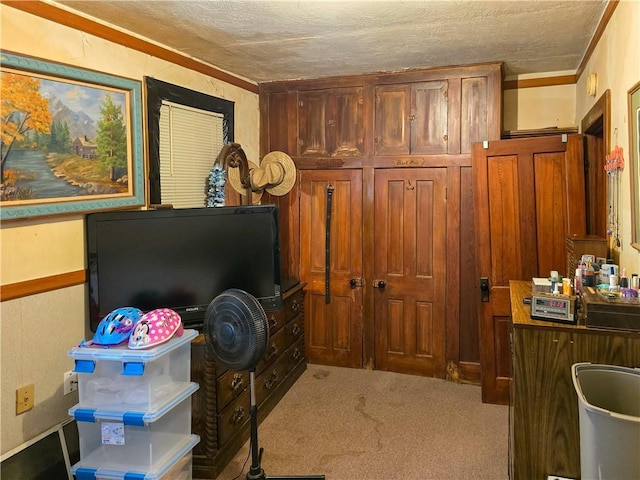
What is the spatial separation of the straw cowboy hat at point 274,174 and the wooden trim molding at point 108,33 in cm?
69

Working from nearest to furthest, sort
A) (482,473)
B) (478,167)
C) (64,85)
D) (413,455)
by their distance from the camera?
1. (64,85)
2. (482,473)
3. (413,455)
4. (478,167)

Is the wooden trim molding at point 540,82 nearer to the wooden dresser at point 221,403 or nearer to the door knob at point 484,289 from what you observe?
the door knob at point 484,289

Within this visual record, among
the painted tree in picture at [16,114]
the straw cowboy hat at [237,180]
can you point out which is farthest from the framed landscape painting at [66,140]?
the straw cowboy hat at [237,180]

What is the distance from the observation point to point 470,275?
3.69m

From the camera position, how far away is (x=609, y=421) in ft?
4.62

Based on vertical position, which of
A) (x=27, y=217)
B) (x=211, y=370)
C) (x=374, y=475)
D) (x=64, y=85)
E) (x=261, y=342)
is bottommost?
(x=374, y=475)

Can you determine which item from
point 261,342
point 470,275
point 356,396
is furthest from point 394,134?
point 261,342

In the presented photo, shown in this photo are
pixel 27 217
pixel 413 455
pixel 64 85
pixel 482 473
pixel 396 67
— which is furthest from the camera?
pixel 396 67

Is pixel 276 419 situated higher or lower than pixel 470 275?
lower

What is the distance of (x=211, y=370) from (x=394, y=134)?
92.2 inches

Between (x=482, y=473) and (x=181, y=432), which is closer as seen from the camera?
(x=181, y=432)

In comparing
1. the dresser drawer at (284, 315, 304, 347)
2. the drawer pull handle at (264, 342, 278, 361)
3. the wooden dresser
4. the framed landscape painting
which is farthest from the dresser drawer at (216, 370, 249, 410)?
the framed landscape painting

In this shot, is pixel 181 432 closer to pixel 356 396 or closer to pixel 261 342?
pixel 261 342

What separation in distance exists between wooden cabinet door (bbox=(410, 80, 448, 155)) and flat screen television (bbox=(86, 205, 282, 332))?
1.46m
